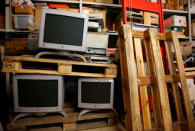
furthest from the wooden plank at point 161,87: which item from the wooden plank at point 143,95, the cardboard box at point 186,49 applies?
the cardboard box at point 186,49

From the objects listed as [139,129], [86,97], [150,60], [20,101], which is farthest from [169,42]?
[20,101]

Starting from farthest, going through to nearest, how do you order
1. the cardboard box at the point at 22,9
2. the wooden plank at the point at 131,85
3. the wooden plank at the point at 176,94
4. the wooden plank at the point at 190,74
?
the cardboard box at the point at 22,9, the wooden plank at the point at 190,74, the wooden plank at the point at 176,94, the wooden plank at the point at 131,85

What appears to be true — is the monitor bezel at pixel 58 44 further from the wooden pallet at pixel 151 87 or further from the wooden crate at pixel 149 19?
the wooden crate at pixel 149 19

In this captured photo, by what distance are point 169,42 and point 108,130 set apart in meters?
1.41

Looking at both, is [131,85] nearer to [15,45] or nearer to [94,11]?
[94,11]

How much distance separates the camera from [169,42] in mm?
1338

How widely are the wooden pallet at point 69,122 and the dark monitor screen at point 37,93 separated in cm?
17

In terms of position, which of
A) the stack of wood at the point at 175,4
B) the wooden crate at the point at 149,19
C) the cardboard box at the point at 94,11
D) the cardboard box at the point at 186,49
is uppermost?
the stack of wood at the point at 175,4

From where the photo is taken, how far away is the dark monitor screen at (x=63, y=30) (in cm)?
121

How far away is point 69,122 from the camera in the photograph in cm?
118

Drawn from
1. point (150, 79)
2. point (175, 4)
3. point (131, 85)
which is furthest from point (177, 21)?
point (131, 85)

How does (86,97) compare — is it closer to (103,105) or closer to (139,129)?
(103,105)

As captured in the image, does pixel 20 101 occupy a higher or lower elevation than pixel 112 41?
lower

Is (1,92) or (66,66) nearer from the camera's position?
(66,66)
